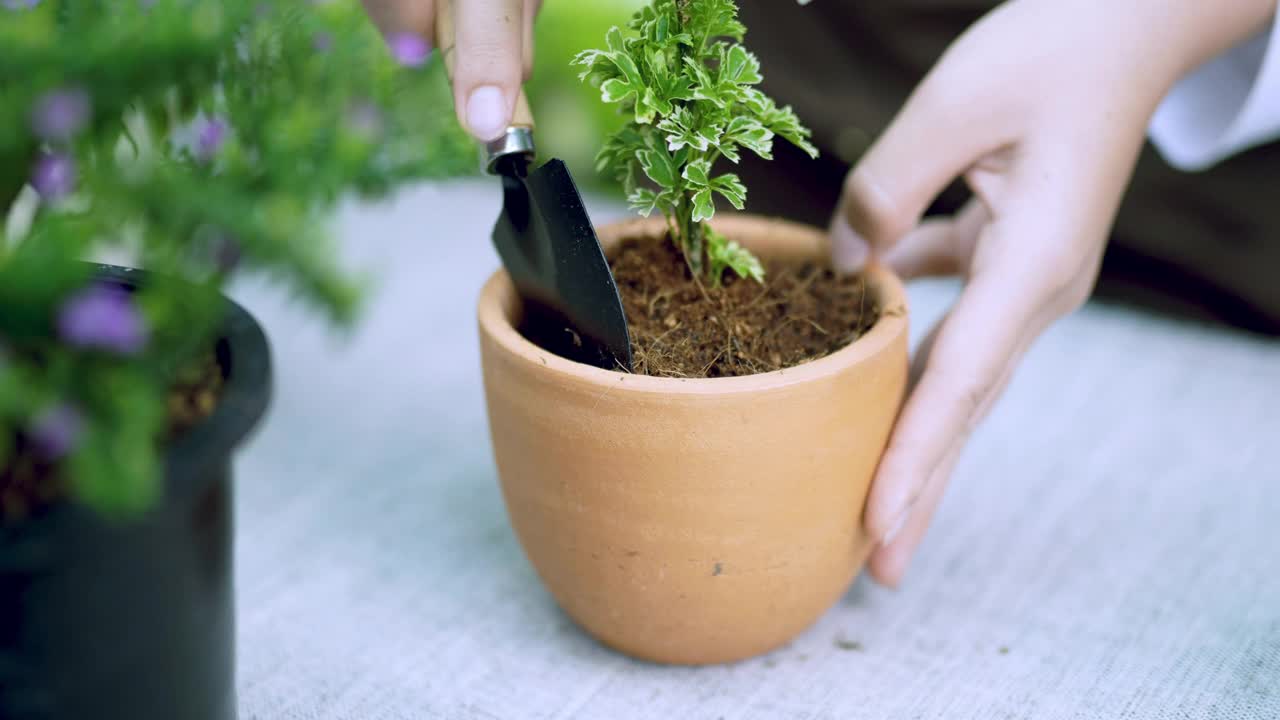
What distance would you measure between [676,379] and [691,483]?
0.08m

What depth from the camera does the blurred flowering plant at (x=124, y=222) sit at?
445 mm

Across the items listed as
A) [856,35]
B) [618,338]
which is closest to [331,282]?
[618,338]

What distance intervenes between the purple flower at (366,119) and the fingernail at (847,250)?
1.44 ft

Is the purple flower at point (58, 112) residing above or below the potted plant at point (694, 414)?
above

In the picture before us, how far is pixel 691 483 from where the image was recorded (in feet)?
2.40

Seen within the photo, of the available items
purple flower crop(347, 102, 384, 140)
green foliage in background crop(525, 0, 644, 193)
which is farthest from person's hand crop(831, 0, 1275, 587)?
green foliage in background crop(525, 0, 644, 193)

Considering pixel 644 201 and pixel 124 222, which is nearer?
pixel 124 222

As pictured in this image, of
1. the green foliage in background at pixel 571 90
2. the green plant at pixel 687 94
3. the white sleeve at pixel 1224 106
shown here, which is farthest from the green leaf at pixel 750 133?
the green foliage in background at pixel 571 90

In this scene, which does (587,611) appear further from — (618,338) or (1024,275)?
(1024,275)

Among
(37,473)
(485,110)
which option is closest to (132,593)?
(37,473)

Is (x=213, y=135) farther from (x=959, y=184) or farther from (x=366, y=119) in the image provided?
(x=959, y=184)

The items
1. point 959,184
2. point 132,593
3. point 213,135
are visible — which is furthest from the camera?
point 959,184

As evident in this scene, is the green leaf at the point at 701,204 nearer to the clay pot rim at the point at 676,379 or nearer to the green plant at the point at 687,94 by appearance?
the green plant at the point at 687,94

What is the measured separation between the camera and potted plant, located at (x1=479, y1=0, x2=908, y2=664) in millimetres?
724
